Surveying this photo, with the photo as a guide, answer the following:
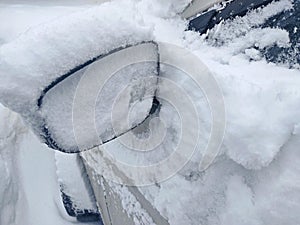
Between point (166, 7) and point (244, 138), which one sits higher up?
point (166, 7)

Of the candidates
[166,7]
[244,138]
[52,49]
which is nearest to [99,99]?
[52,49]

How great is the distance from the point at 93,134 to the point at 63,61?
0.26 m

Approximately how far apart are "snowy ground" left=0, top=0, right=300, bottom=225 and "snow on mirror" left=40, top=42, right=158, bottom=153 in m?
0.22

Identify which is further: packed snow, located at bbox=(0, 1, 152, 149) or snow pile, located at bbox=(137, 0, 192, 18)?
snow pile, located at bbox=(137, 0, 192, 18)

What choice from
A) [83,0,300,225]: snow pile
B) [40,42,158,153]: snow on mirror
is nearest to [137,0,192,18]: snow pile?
[83,0,300,225]: snow pile

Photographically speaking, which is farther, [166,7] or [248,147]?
[166,7]

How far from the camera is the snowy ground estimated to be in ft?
3.95

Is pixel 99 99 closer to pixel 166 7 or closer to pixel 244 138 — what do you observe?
pixel 244 138

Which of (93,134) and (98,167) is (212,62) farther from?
(98,167)

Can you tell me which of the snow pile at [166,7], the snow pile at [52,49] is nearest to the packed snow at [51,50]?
the snow pile at [52,49]

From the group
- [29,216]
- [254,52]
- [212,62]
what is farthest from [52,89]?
[29,216]

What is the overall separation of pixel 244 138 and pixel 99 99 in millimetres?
422

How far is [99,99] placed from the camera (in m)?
1.32

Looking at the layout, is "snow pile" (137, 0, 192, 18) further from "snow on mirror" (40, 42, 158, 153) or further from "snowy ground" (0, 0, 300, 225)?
"snow on mirror" (40, 42, 158, 153)
